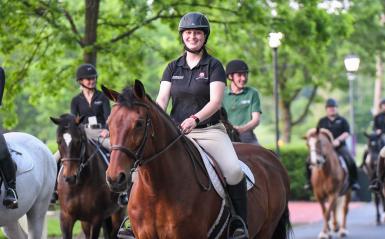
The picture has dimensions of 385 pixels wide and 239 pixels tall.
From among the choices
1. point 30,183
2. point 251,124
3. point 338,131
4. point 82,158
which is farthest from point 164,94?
point 338,131

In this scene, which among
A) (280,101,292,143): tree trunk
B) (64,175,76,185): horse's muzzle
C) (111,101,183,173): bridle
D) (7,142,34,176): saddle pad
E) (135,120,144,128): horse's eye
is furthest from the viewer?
(280,101,292,143): tree trunk

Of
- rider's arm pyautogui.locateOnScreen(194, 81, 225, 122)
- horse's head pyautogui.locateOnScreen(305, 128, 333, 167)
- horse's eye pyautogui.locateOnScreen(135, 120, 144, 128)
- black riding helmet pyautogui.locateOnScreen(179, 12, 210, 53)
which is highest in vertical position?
black riding helmet pyautogui.locateOnScreen(179, 12, 210, 53)

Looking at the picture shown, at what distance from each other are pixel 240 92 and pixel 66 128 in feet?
10.2

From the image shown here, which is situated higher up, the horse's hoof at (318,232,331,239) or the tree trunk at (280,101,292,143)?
the tree trunk at (280,101,292,143)

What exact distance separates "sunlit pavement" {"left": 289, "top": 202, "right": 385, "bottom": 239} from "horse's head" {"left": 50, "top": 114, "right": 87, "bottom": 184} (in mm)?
7559

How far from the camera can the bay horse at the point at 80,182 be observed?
38.2ft

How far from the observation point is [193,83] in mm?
7902

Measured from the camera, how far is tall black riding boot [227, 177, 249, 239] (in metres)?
7.84

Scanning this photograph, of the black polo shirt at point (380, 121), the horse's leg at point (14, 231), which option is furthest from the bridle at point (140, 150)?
the black polo shirt at point (380, 121)

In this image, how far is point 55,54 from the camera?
71.1ft

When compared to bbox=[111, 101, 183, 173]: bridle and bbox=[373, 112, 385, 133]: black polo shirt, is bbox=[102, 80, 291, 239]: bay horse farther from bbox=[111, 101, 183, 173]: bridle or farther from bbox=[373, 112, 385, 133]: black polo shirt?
bbox=[373, 112, 385, 133]: black polo shirt

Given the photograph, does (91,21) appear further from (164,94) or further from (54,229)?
(164,94)

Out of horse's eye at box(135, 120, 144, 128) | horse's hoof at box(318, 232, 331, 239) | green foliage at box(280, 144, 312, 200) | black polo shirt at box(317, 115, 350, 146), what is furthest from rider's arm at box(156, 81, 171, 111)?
green foliage at box(280, 144, 312, 200)

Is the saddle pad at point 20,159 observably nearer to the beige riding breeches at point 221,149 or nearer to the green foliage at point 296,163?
the beige riding breeches at point 221,149
